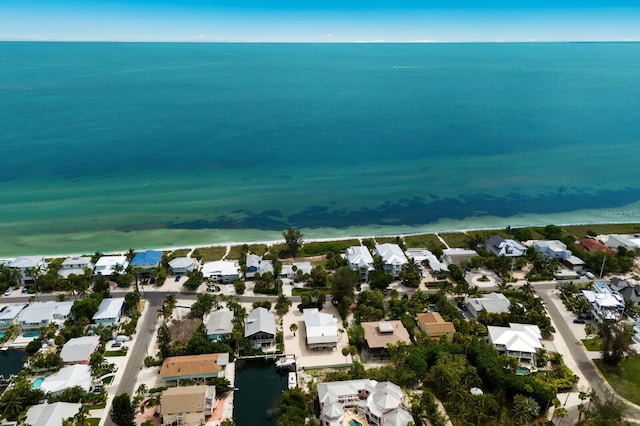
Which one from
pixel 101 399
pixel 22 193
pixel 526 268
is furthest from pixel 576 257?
pixel 22 193

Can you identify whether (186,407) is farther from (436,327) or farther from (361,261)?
(361,261)

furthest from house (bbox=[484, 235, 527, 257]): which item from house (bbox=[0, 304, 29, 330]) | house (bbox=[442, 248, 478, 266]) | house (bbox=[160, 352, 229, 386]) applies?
house (bbox=[0, 304, 29, 330])

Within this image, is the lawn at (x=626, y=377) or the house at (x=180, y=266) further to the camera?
the house at (x=180, y=266)

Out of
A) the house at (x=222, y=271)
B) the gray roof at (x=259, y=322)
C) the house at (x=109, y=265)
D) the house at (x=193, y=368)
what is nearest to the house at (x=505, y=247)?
the gray roof at (x=259, y=322)

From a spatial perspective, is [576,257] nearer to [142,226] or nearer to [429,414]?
[429,414]

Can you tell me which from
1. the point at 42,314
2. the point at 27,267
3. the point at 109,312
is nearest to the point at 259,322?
the point at 109,312

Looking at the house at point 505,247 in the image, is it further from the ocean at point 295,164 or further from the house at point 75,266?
the house at point 75,266
